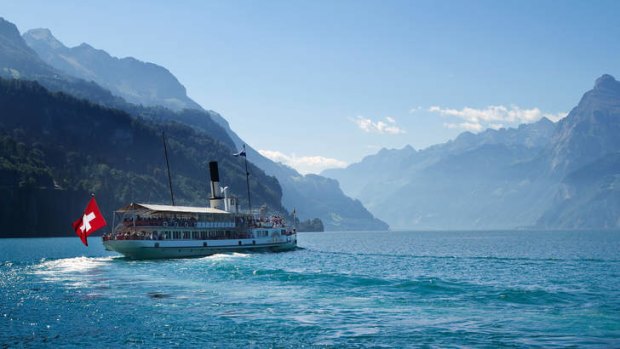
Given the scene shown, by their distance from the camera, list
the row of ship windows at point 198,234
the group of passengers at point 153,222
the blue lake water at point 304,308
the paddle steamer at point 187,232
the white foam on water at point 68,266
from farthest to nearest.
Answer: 1. the row of ship windows at point 198,234
2. the group of passengers at point 153,222
3. the paddle steamer at point 187,232
4. the white foam on water at point 68,266
5. the blue lake water at point 304,308

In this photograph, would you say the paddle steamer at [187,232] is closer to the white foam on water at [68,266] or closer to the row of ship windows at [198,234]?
the row of ship windows at [198,234]

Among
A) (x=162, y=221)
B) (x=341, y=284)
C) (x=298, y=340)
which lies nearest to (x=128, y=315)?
(x=298, y=340)

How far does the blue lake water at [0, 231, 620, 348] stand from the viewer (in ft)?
111

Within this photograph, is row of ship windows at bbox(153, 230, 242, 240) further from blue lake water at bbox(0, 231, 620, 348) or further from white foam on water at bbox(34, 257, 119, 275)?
blue lake water at bbox(0, 231, 620, 348)

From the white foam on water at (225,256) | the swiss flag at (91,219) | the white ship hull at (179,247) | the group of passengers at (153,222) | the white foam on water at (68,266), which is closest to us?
the white foam on water at (68,266)

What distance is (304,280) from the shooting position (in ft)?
208

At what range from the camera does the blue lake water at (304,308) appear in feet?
111

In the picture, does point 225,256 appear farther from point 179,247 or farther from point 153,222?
point 153,222

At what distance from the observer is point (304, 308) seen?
44500 millimetres

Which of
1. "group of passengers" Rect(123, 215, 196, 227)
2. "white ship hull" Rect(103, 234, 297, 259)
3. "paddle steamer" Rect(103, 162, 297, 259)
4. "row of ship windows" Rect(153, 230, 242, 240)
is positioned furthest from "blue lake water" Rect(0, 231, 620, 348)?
"row of ship windows" Rect(153, 230, 242, 240)

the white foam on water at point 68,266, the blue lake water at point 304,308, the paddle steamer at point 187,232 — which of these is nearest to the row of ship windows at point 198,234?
the paddle steamer at point 187,232

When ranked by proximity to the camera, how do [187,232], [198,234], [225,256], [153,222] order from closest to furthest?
[153,222], [225,256], [187,232], [198,234]

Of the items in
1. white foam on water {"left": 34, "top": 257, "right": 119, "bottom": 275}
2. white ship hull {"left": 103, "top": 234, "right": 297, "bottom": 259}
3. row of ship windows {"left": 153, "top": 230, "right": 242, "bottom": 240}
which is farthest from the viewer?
row of ship windows {"left": 153, "top": 230, "right": 242, "bottom": 240}

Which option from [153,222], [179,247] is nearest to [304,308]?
[153,222]
